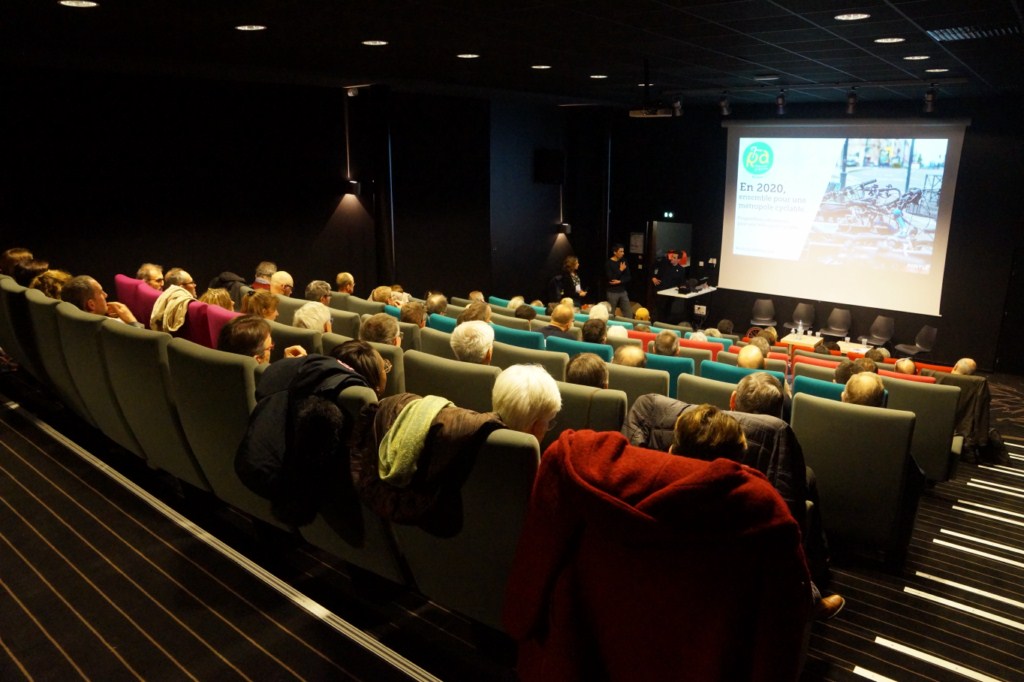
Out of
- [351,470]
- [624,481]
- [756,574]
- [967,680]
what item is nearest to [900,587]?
[967,680]

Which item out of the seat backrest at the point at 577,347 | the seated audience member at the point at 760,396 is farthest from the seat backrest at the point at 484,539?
the seat backrest at the point at 577,347

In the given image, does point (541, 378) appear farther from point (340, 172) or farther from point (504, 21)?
point (340, 172)

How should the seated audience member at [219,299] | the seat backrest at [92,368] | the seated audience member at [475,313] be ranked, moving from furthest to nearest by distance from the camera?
the seated audience member at [475,313]
the seated audience member at [219,299]
the seat backrest at [92,368]

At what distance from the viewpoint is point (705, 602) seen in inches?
67.6

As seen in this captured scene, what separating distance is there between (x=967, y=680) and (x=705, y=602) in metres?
1.72

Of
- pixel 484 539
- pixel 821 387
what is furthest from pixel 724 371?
pixel 484 539

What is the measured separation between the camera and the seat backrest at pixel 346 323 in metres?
5.10

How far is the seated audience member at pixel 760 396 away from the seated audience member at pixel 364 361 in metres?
1.65

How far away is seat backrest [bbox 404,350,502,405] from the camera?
3258mm

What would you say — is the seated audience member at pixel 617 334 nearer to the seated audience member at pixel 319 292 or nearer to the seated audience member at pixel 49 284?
the seated audience member at pixel 319 292

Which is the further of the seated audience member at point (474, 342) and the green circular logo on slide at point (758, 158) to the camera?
the green circular logo on slide at point (758, 158)

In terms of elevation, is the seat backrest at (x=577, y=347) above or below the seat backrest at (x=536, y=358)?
below

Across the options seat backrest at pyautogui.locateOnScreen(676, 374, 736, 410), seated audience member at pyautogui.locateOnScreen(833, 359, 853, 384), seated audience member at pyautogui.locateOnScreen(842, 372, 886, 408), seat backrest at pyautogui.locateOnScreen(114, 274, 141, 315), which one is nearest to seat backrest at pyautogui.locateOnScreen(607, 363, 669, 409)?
seat backrest at pyautogui.locateOnScreen(676, 374, 736, 410)

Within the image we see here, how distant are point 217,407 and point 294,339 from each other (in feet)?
3.71
